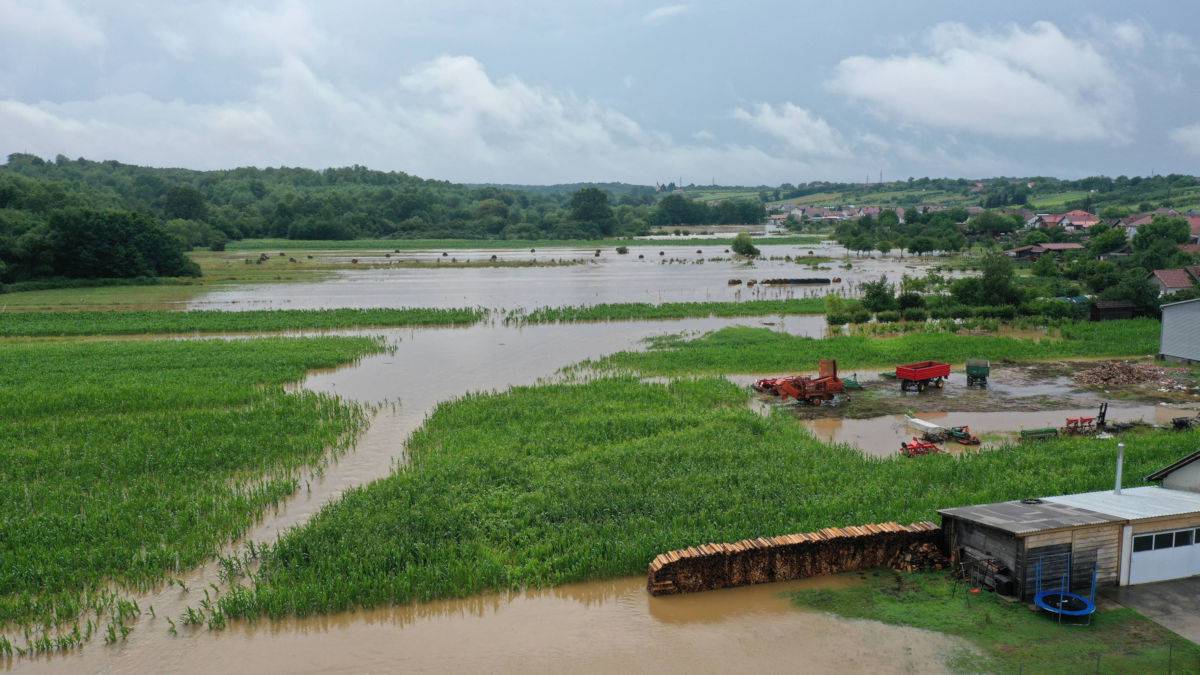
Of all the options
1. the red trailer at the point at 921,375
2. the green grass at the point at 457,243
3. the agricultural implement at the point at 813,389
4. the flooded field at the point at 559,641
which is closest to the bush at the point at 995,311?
the red trailer at the point at 921,375

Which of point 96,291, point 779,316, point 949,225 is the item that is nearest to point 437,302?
point 779,316

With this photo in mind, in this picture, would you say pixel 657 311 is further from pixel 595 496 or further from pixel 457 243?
pixel 457 243

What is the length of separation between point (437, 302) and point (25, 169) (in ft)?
529

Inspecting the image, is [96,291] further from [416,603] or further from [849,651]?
[849,651]

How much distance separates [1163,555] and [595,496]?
29.9ft

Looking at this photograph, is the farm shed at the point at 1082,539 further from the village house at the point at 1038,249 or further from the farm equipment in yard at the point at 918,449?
the village house at the point at 1038,249

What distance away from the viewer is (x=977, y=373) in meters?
26.5

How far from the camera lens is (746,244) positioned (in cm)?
8669

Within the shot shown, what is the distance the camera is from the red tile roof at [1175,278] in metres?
42.0

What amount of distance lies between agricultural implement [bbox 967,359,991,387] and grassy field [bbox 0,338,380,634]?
61.5 ft

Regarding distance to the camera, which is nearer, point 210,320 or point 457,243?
point 210,320

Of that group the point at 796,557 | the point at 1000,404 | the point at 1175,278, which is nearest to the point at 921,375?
the point at 1000,404

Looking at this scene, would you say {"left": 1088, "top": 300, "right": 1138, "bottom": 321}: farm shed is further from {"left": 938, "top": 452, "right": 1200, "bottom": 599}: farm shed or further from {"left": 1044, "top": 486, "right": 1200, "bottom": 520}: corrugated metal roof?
{"left": 938, "top": 452, "right": 1200, "bottom": 599}: farm shed

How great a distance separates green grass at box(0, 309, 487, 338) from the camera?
40.2m
